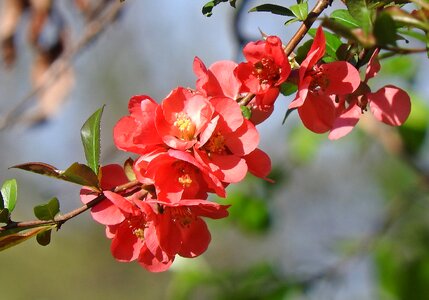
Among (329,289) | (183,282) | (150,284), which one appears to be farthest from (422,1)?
(150,284)

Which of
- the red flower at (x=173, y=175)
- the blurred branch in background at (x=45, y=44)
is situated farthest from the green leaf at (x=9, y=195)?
the blurred branch in background at (x=45, y=44)

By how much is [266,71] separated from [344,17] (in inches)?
3.5

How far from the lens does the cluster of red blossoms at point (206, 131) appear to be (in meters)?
0.48

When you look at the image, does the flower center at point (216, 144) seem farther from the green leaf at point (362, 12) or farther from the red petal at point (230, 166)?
the green leaf at point (362, 12)

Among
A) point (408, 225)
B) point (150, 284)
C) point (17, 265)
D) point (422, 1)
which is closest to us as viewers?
point (422, 1)

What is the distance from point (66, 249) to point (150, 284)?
1.33 m

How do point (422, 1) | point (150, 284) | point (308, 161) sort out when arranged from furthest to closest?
point (150, 284)
point (308, 161)
point (422, 1)

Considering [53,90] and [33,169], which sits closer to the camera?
[33,169]

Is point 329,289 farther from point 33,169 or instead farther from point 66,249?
point 66,249

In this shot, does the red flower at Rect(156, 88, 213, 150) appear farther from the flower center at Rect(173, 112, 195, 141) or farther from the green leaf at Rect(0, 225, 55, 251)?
the green leaf at Rect(0, 225, 55, 251)

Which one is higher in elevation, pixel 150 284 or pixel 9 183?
pixel 9 183

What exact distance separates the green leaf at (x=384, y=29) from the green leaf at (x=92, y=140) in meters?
0.22

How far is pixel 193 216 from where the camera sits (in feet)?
1.68

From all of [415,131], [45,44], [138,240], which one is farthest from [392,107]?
[45,44]
